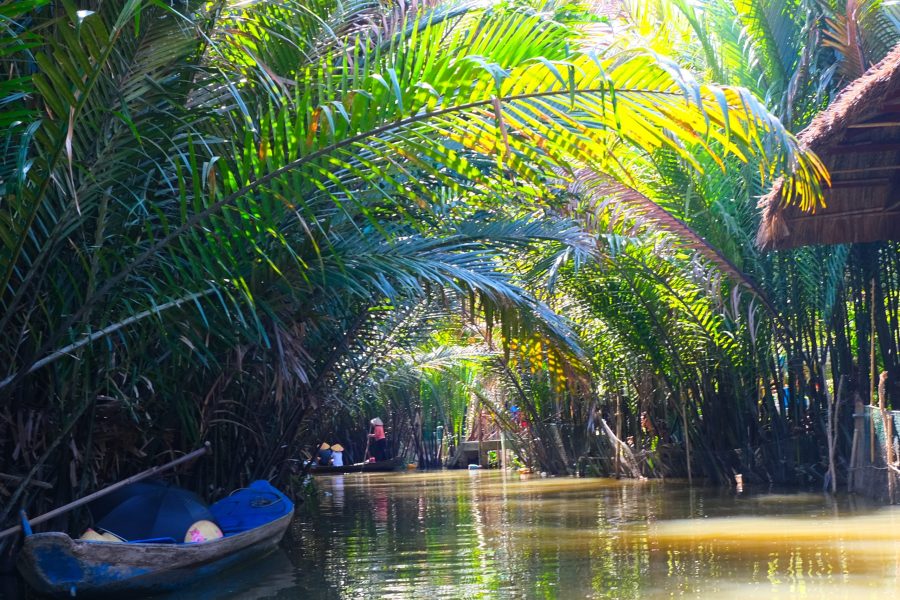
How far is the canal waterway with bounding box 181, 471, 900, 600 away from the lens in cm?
621

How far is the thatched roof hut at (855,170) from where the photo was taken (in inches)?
323

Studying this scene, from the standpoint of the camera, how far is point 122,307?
6.21m

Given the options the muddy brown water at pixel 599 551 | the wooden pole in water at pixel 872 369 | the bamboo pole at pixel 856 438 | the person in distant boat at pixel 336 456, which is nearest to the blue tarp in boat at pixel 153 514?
the muddy brown water at pixel 599 551

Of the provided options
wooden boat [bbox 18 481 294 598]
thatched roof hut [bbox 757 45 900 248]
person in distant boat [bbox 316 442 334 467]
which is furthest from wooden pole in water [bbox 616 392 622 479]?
person in distant boat [bbox 316 442 334 467]

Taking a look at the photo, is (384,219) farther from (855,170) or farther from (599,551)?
(855,170)

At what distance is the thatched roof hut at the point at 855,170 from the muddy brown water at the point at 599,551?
268cm

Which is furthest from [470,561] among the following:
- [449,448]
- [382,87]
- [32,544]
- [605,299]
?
[449,448]

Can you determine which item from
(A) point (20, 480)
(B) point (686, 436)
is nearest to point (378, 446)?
(B) point (686, 436)

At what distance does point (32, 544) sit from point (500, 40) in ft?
13.0

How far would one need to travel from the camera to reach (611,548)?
8156mm

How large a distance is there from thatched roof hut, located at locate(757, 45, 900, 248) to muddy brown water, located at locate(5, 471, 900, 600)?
2677mm

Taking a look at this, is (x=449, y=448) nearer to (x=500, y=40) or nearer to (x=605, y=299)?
(x=605, y=299)

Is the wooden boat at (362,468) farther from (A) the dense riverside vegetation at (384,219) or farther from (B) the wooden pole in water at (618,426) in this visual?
(A) the dense riverside vegetation at (384,219)

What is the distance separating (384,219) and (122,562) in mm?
3253
